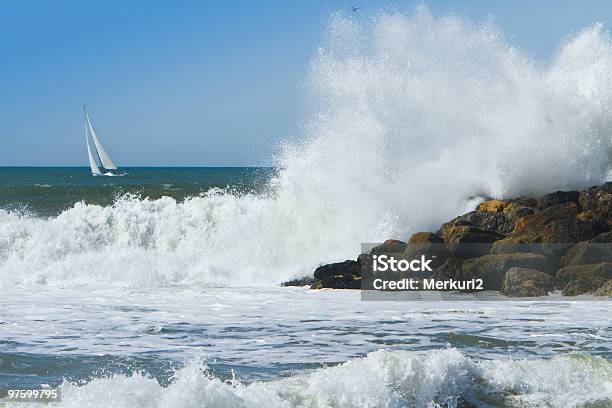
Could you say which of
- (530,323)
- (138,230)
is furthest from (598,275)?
(138,230)

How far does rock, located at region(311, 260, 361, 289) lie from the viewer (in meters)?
13.2

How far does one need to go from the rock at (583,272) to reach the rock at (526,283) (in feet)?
0.54

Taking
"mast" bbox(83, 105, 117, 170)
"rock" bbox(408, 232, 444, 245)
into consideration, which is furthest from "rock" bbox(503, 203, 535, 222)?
"mast" bbox(83, 105, 117, 170)

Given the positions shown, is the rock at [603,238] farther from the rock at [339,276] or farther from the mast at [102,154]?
the mast at [102,154]

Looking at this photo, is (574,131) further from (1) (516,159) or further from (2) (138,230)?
(2) (138,230)

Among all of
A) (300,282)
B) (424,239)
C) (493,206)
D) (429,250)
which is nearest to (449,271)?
(429,250)

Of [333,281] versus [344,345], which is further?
[333,281]

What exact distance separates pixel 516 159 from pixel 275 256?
540 cm

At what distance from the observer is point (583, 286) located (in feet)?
37.9

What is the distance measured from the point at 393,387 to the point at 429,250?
6.70 meters

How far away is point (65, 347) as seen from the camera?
845 centimetres

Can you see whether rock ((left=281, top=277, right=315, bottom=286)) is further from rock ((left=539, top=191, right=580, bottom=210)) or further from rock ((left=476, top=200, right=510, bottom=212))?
rock ((left=539, top=191, right=580, bottom=210))

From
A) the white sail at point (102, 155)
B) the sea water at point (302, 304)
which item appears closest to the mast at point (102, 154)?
the white sail at point (102, 155)

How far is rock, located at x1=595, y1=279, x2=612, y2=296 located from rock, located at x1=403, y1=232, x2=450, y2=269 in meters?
2.46
